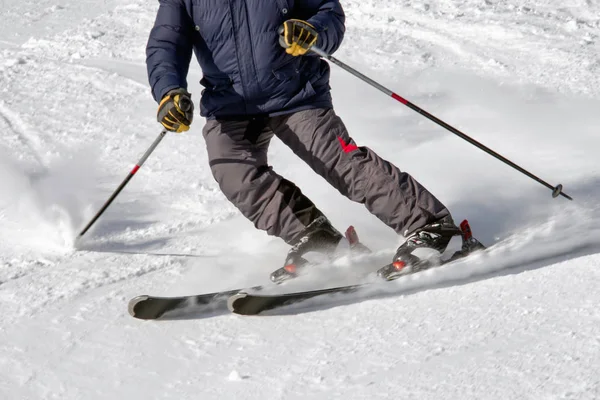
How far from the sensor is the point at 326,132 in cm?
403

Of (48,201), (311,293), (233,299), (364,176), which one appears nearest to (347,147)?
(364,176)

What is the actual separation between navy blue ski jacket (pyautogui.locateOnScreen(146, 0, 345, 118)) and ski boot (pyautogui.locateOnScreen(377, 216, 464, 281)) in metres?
0.83

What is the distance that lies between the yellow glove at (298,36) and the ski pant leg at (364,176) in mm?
386

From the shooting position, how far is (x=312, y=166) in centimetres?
412

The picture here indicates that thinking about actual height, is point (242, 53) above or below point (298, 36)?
below

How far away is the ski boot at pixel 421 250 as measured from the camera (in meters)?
3.79

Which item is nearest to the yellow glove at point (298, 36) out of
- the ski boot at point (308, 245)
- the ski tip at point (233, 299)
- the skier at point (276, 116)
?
the skier at point (276, 116)

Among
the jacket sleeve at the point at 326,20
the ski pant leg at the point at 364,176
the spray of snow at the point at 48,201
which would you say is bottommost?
the spray of snow at the point at 48,201

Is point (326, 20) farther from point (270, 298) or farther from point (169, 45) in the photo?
point (270, 298)

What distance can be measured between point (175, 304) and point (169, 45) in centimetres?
129

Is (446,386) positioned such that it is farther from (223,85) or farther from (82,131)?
(82,131)

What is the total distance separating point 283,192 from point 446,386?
164cm

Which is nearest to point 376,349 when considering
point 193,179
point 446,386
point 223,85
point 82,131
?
point 446,386

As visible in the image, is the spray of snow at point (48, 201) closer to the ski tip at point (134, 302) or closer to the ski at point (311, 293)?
the ski tip at point (134, 302)
